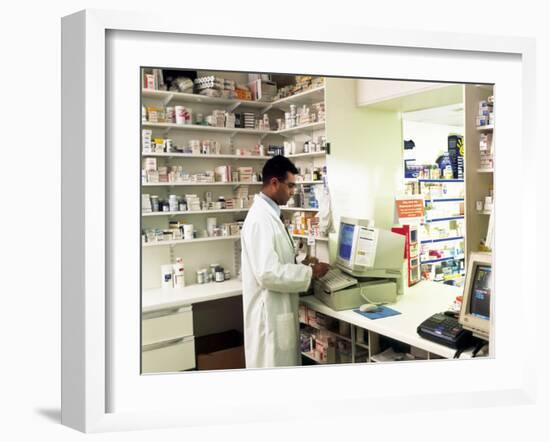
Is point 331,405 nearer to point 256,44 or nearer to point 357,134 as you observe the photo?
point 256,44

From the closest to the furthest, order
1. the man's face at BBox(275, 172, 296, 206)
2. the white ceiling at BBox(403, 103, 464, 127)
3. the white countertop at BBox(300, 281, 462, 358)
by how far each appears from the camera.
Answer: the white countertop at BBox(300, 281, 462, 358) < the man's face at BBox(275, 172, 296, 206) < the white ceiling at BBox(403, 103, 464, 127)

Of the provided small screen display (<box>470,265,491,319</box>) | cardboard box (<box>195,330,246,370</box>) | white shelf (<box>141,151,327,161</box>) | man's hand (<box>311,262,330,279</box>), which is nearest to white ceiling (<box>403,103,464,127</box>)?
white shelf (<box>141,151,327,161</box>)

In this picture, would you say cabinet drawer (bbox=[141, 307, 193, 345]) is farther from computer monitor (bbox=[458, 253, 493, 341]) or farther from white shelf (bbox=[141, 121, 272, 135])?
computer monitor (bbox=[458, 253, 493, 341])

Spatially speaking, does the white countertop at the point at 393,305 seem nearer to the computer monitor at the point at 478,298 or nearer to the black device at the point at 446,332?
the black device at the point at 446,332

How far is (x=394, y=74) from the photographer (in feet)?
5.49

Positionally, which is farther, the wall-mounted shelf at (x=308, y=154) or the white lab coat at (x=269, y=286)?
the wall-mounted shelf at (x=308, y=154)

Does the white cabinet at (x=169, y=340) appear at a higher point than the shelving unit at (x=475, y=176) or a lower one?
lower

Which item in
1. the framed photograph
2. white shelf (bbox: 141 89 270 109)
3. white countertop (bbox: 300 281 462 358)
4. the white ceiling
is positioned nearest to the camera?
the framed photograph

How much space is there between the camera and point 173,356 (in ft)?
8.88

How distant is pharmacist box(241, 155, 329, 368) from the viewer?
2.16 meters

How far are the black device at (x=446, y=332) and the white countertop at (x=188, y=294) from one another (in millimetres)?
1491

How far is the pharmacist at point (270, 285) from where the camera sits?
2158mm

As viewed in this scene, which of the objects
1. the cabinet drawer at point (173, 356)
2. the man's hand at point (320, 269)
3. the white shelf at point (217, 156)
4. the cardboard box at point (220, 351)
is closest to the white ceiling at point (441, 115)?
the white shelf at point (217, 156)

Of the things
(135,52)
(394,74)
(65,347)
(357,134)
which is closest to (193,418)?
(65,347)
